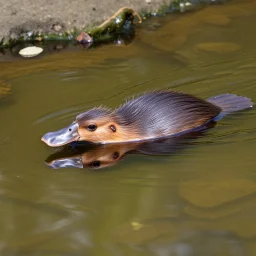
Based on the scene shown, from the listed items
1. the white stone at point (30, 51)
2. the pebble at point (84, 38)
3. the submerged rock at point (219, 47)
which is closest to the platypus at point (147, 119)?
the submerged rock at point (219, 47)

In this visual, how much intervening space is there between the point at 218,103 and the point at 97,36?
87.5 inches

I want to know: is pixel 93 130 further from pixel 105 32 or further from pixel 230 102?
pixel 105 32

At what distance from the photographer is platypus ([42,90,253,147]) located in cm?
488

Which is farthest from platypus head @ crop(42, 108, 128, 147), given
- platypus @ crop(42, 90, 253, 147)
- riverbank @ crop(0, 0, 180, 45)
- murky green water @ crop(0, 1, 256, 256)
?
riverbank @ crop(0, 0, 180, 45)

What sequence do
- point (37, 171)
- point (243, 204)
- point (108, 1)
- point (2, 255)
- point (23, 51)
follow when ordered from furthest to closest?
point (108, 1) → point (23, 51) → point (37, 171) → point (243, 204) → point (2, 255)

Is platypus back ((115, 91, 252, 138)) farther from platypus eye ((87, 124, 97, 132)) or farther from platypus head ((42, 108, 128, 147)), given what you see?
platypus eye ((87, 124, 97, 132))

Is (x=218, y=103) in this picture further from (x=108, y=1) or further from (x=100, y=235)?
(x=108, y=1)

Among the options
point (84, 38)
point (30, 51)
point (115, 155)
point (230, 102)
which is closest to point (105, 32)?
point (84, 38)

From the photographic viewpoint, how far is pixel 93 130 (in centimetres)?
486

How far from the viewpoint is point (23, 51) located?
22.0 ft

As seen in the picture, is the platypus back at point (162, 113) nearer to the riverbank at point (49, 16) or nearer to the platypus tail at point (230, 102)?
the platypus tail at point (230, 102)

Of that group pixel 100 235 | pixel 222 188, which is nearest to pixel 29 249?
pixel 100 235

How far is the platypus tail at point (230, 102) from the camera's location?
5.17 m

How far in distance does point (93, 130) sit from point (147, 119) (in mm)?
417
